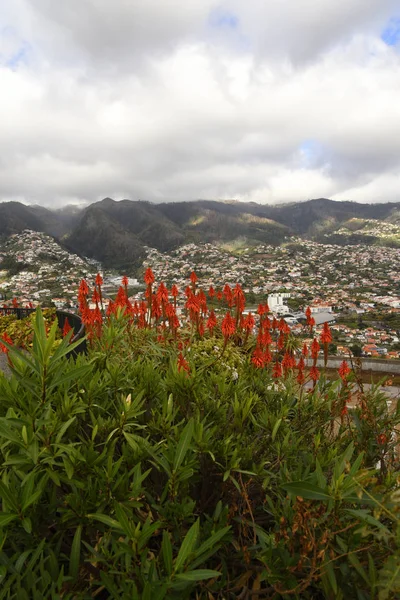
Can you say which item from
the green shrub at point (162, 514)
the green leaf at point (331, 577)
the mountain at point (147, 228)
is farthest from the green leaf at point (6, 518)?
the mountain at point (147, 228)

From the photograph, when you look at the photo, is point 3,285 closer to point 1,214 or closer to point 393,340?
point 393,340

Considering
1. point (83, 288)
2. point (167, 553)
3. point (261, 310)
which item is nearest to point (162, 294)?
point (83, 288)

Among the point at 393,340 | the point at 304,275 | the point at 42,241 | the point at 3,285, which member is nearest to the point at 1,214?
the point at 42,241

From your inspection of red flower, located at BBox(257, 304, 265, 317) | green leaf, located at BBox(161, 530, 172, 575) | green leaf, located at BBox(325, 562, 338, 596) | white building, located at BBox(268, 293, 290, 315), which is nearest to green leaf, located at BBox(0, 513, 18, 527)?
green leaf, located at BBox(161, 530, 172, 575)

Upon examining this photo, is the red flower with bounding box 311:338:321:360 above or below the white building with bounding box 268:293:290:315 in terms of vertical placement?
above

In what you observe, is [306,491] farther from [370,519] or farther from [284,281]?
[284,281]

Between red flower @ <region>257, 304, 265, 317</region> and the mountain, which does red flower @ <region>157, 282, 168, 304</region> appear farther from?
the mountain
